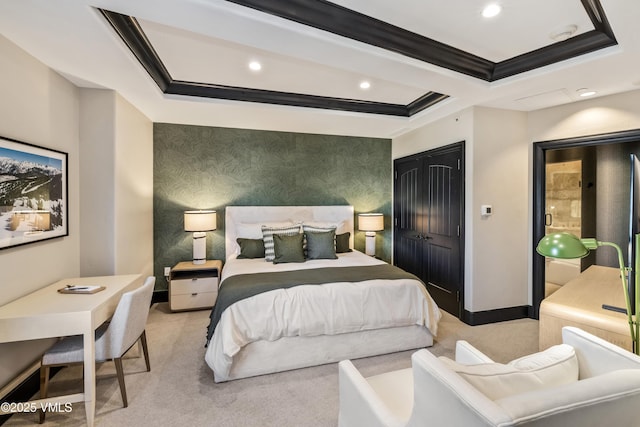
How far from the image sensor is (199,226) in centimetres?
384

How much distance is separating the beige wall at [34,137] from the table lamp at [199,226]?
122 centimetres

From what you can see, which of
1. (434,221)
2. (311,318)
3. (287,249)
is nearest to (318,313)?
(311,318)

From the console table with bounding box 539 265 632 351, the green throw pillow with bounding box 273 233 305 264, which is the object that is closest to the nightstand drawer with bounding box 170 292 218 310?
the green throw pillow with bounding box 273 233 305 264

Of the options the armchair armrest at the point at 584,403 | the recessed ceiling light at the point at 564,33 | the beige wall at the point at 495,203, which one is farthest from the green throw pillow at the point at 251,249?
the recessed ceiling light at the point at 564,33

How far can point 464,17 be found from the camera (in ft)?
6.44

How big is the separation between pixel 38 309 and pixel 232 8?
2168 mm

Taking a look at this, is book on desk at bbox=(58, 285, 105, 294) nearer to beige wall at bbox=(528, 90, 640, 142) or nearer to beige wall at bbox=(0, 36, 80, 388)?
beige wall at bbox=(0, 36, 80, 388)

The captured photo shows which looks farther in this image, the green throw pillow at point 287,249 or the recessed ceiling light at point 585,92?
the green throw pillow at point 287,249

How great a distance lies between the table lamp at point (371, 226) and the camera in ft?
15.0

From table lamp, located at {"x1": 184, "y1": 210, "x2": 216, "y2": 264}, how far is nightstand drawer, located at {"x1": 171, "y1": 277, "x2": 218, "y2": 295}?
280 mm

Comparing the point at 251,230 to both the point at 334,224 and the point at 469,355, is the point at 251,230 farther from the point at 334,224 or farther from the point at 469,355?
the point at 469,355

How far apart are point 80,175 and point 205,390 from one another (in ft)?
7.46

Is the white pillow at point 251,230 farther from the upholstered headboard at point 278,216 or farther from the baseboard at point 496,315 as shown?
the baseboard at point 496,315

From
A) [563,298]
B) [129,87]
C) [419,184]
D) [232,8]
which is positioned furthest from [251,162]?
[563,298]
